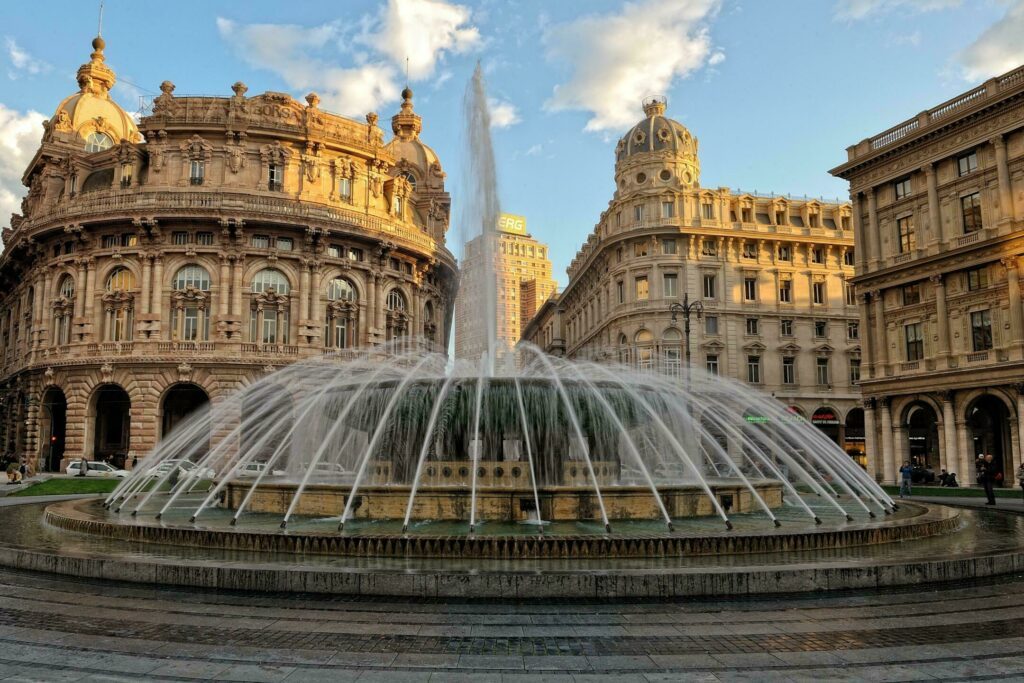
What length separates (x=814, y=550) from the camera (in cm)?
1051

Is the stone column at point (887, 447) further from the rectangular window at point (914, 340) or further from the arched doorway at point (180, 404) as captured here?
the arched doorway at point (180, 404)

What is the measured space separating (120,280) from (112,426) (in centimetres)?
1003

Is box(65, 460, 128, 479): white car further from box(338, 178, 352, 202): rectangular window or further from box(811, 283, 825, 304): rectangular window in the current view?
box(811, 283, 825, 304): rectangular window

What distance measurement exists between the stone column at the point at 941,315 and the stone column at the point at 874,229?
430cm

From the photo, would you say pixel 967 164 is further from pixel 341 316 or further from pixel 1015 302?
pixel 341 316

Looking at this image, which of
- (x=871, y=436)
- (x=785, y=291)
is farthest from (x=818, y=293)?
(x=871, y=436)

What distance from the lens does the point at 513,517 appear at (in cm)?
1259

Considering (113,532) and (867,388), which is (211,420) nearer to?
(113,532)

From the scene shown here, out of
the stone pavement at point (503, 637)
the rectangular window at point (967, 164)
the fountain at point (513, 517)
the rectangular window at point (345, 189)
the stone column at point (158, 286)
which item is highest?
the rectangular window at point (345, 189)

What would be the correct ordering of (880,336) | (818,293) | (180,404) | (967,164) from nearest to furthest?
(967,164)
(880,336)
(180,404)
(818,293)

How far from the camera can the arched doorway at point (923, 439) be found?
44469 millimetres

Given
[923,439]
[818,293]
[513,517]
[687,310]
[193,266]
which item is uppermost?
[818,293]

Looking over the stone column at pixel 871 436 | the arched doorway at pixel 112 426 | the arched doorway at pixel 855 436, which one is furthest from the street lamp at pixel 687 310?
the arched doorway at pixel 112 426

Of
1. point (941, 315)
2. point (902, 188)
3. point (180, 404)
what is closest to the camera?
point (941, 315)
